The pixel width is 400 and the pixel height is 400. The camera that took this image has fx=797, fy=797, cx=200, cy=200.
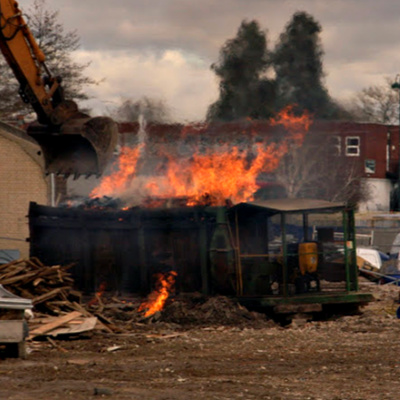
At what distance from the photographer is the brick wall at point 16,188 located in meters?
29.7

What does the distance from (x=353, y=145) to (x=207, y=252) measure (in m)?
39.7

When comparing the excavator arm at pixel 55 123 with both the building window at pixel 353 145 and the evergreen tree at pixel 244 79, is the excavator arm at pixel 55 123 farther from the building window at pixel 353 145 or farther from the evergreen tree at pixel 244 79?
the building window at pixel 353 145

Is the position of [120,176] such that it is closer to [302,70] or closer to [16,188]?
[16,188]

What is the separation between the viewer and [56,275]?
14625mm

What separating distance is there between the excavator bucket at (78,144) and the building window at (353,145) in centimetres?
3857

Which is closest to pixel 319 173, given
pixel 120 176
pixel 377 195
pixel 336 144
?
pixel 336 144

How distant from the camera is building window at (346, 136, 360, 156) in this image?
2108 inches

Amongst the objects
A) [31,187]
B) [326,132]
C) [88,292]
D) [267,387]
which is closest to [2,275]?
[88,292]

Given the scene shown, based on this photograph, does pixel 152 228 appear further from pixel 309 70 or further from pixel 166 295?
pixel 309 70

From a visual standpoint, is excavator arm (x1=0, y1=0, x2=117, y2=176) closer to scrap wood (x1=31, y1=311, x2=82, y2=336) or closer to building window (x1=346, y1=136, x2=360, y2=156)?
scrap wood (x1=31, y1=311, x2=82, y2=336)

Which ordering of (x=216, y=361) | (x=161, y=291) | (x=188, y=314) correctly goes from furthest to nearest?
(x=161, y=291) < (x=188, y=314) < (x=216, y=361)

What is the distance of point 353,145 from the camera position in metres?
54.3

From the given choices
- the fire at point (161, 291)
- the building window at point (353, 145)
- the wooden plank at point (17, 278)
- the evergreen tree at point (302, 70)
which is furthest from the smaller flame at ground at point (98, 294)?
the building window at point (353, 145)

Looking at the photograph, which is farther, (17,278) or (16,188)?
(16,188)
